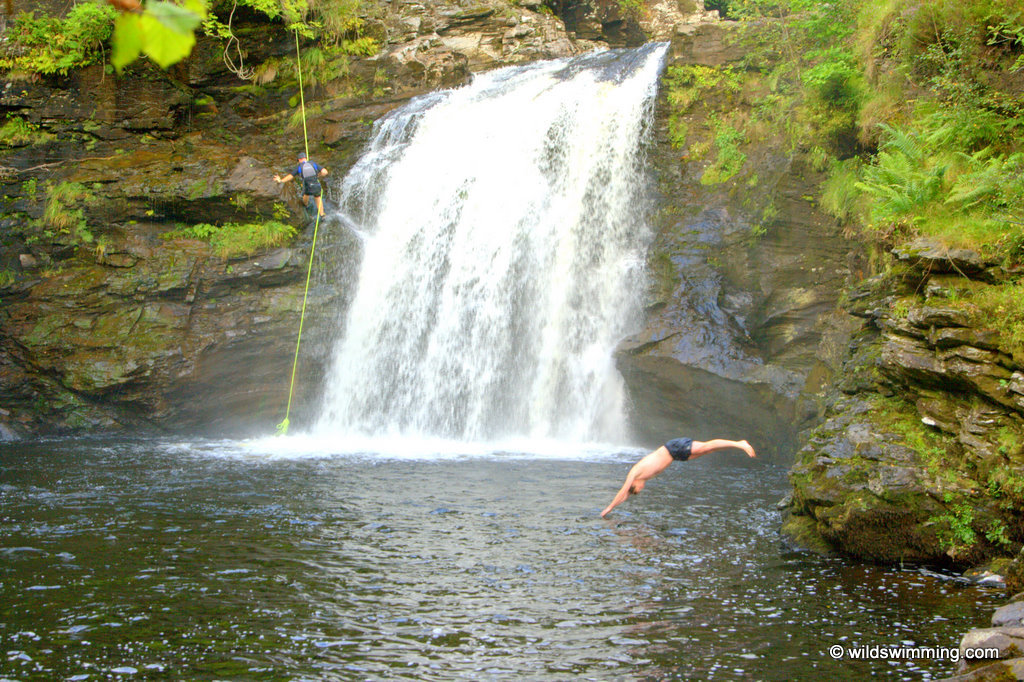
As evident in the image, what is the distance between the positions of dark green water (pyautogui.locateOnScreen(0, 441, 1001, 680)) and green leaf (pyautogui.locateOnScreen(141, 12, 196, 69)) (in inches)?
163

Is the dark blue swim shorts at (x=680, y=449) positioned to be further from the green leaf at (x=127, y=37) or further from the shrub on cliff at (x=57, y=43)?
the shrub on cliff at (x=57, y=43)

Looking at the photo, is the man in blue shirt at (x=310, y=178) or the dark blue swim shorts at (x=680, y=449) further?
the man in blue shirt at (x=310, y=178)

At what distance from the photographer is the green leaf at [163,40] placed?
63.6 inches

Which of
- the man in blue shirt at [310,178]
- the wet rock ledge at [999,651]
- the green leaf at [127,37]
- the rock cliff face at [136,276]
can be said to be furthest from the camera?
the rock cliff face at [136,276]

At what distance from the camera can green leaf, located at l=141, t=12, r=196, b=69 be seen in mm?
1615

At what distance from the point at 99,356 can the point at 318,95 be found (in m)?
8.45

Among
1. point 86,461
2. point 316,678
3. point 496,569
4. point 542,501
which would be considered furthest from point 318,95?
point 316,678

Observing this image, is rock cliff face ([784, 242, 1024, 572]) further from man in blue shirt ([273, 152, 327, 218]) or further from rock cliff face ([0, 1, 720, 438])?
rock cliff face ([0, 1, 720, 438])

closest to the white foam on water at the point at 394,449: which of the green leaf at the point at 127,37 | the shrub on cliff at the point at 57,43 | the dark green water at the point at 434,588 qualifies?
the dark green water at the point at 434,588

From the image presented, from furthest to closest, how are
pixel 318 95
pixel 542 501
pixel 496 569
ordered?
pixel 318 95
pixel 542 501
pixel 496 569

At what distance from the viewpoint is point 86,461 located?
39.8 feet

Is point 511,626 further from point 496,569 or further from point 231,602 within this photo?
point 231,602

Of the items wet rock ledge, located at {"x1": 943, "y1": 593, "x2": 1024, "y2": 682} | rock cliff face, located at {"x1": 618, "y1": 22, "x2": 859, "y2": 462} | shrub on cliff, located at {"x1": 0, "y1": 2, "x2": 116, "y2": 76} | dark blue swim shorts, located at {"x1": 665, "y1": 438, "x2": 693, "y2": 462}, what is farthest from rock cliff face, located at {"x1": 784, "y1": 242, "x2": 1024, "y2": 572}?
shrub on cliff, located at {"x1": 0, "y1": 2, "x2": 116, "y2": 76}

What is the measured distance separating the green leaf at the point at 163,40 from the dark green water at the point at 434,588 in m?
4.15
